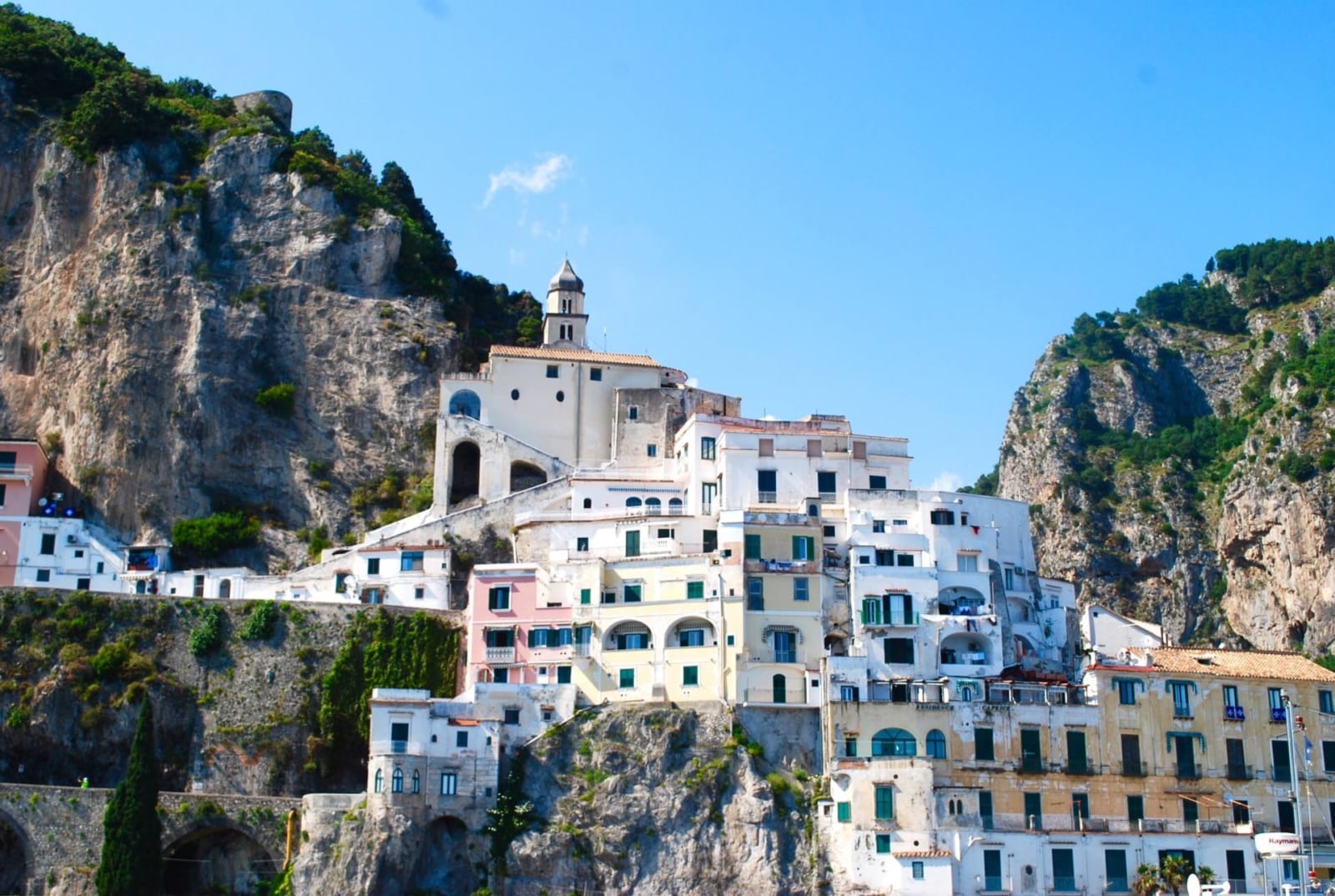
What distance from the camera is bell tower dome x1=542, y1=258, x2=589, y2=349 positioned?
3253 inches

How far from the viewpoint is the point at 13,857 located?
2384 inches

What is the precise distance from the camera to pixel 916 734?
189 ft

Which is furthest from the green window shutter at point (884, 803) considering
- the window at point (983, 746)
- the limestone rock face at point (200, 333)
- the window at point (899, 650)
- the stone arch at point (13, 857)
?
the limestone rock face at point (200, 333)

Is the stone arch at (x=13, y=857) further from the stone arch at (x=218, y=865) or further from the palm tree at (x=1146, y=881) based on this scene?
the palm tree at (x=1146, y=881)

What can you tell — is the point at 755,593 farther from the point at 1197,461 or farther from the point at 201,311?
the point at 1197,461

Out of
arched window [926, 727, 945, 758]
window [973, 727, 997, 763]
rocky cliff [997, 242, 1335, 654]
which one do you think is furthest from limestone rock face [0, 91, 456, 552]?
rocky cliff [997, 242, 1335, 654]

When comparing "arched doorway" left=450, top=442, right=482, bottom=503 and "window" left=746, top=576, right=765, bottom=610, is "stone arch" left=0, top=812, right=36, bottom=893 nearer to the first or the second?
"arched doorway" left=450, top=442, right=482, bottom=503

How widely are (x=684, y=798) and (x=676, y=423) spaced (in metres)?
21.3

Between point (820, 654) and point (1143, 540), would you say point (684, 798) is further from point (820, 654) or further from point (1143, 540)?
point (1143, 540)

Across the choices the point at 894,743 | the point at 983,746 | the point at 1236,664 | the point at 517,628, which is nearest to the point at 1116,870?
the point at 983,746

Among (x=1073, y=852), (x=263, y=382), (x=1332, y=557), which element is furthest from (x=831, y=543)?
(x=1332, y=557)

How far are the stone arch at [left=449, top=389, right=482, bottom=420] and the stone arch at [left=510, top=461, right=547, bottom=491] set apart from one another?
3.45m

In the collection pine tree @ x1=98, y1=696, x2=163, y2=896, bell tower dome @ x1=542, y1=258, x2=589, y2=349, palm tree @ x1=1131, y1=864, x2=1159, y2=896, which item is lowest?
palm tree @ x1=1131, y1=864, x2=1159, y2=896

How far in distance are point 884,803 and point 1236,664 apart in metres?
14.1
